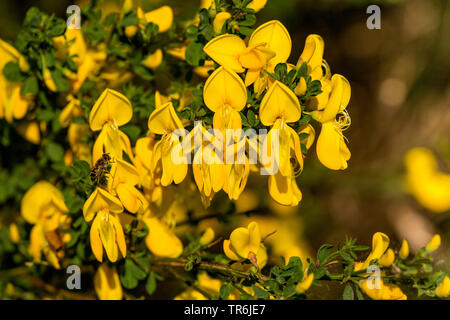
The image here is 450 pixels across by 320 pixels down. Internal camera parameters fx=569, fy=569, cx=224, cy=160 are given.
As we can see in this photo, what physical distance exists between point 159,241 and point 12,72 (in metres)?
0.47

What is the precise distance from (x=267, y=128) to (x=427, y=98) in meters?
1.59

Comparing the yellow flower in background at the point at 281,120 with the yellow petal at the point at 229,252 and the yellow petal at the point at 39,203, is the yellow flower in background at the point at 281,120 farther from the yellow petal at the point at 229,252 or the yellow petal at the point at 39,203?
the yellow petal at the point at 39,203

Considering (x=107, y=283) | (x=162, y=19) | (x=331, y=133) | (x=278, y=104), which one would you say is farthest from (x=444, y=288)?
(x=162, y=19)

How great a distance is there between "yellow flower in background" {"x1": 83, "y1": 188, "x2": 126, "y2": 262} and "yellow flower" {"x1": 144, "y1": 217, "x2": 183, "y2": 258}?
0.16 metres

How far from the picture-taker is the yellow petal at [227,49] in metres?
0.93

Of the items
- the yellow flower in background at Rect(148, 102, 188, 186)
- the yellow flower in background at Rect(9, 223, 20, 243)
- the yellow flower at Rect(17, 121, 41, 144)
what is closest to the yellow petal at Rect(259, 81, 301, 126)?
the yellow flower in background at Rect(148, 102, 188, 186)

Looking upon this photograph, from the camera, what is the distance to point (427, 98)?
7.71 ft

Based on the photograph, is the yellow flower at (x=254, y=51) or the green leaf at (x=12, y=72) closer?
the yellow flower at (x=254, y=51)

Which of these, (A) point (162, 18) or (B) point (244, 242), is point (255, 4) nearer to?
(A) point (162, 18)

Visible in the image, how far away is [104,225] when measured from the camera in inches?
38.3

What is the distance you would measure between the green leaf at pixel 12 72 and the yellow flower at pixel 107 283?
17.1 inches

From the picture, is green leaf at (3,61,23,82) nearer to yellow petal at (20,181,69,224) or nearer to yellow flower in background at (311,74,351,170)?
yellow petal at (20,181,69,224)

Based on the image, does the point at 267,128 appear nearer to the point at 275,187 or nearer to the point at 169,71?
the point at 275,187

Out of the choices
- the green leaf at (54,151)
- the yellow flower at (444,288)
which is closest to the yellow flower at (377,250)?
the yellow flower at (444,288)
